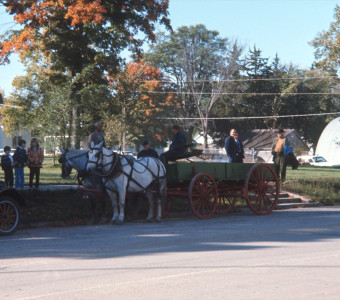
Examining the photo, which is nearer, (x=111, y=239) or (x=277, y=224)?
(x=111, y=239)

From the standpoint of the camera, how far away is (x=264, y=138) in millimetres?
77562

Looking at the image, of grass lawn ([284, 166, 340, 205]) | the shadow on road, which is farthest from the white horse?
grass lawn ([284, 166, 340, 205])

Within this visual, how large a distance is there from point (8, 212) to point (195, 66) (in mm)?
59695

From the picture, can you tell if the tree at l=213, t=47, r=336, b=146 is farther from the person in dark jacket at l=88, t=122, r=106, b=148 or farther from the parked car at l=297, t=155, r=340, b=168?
the person in dark jacket at l=88, t=122, r=106, b=148

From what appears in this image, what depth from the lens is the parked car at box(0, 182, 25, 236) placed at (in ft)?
40.3

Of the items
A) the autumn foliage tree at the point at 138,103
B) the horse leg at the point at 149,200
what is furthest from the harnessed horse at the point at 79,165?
the autumn foliage tree at the point at 138,103

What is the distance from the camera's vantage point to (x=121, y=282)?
7516mm

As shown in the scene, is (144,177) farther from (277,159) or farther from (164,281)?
(277,159)

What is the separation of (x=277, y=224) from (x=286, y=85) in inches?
2600

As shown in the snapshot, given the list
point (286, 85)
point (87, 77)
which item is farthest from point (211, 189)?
point (286, 85)

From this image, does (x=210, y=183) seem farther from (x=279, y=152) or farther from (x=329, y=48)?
(x=329, y=48)

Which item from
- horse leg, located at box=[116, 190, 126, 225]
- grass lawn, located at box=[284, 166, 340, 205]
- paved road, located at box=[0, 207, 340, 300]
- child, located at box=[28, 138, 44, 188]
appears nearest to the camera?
paved road, located at box=[0, 207, 340, 300]

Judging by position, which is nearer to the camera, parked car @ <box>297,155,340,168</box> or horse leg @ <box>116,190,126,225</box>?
horse leg @ <box>116,190,126,225</box>

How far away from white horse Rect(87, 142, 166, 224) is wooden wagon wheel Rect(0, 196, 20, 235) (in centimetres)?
200
